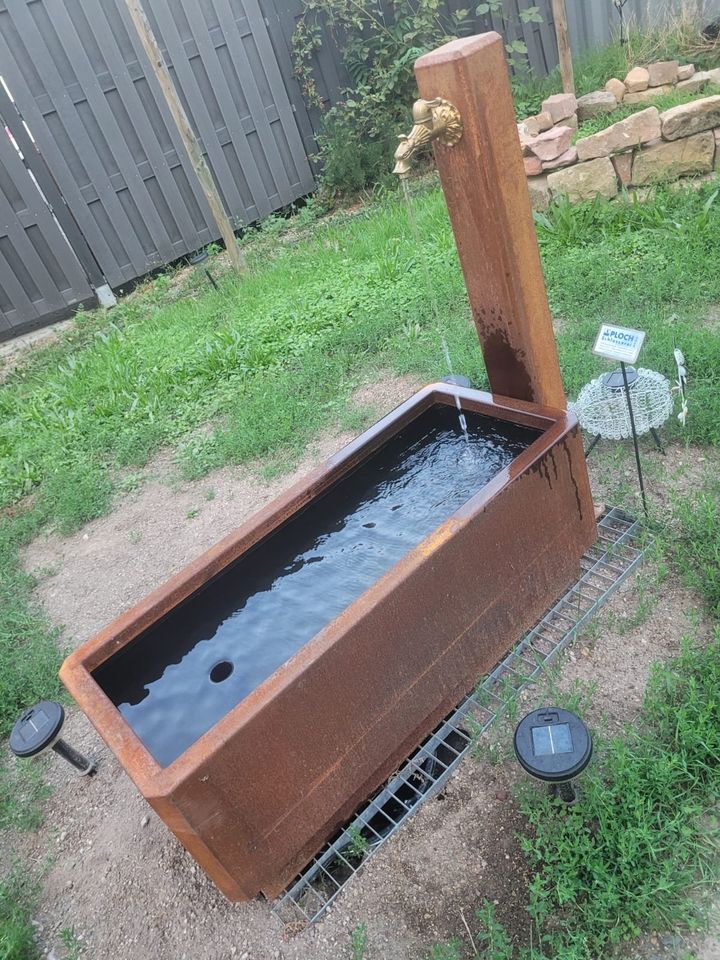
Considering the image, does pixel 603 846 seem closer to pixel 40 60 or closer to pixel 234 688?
pixel 234 688

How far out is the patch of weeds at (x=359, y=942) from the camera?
194cm

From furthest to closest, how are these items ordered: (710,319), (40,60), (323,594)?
(40,60) < (710,319) < (323,594)

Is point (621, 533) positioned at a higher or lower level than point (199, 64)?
lower

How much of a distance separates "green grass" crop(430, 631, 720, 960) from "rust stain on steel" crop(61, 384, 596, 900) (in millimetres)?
454

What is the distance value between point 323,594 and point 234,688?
426mm

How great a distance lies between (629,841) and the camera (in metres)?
1.91

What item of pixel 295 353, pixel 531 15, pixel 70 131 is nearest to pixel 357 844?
pixel 295 353

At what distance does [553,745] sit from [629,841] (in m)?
0.33

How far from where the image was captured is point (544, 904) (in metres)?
A: 1.88

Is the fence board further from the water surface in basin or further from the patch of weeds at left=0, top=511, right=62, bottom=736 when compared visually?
the water surface in basin

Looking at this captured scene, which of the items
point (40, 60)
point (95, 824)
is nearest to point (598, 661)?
point (95, 824)

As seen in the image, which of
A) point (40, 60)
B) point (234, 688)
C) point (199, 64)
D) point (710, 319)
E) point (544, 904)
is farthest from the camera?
point (199, 64)

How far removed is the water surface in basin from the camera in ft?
7.05

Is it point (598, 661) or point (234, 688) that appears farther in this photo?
point (598, 661)
